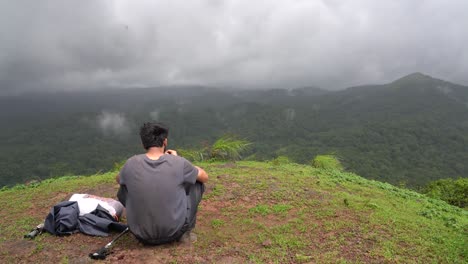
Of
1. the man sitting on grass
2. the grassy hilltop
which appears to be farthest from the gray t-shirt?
the grassy hilltop

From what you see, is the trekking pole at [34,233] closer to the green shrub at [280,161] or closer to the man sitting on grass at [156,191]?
the man sitting on grass at [156,191]

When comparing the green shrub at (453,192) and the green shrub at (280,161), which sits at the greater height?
the green shrub at (280,161)

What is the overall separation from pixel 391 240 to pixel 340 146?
13580 cm

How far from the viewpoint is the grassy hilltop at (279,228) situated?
3820mm

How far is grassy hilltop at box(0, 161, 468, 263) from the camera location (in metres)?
3.82

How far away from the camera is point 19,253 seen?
3.95 meters

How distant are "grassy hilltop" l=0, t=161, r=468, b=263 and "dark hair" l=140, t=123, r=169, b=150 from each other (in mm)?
1252

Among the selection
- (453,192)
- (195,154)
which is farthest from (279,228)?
(453,192)

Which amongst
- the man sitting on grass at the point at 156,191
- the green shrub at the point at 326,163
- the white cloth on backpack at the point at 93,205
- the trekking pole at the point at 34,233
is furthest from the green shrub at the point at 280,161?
the trekking pole at the point at 34,233

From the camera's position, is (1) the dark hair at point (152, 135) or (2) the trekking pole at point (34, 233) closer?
(1) the dark hair at point (152, 135)

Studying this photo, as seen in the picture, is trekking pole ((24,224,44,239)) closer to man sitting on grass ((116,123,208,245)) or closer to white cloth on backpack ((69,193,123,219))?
white cloth on backpack ((69,193,123,219))

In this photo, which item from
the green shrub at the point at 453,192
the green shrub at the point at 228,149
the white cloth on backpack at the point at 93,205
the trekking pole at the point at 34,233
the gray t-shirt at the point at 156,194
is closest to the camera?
the gray t-shirt at the point at 156,194

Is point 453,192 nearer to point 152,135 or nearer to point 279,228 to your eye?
point 279,228

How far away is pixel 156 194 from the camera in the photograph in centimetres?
350
